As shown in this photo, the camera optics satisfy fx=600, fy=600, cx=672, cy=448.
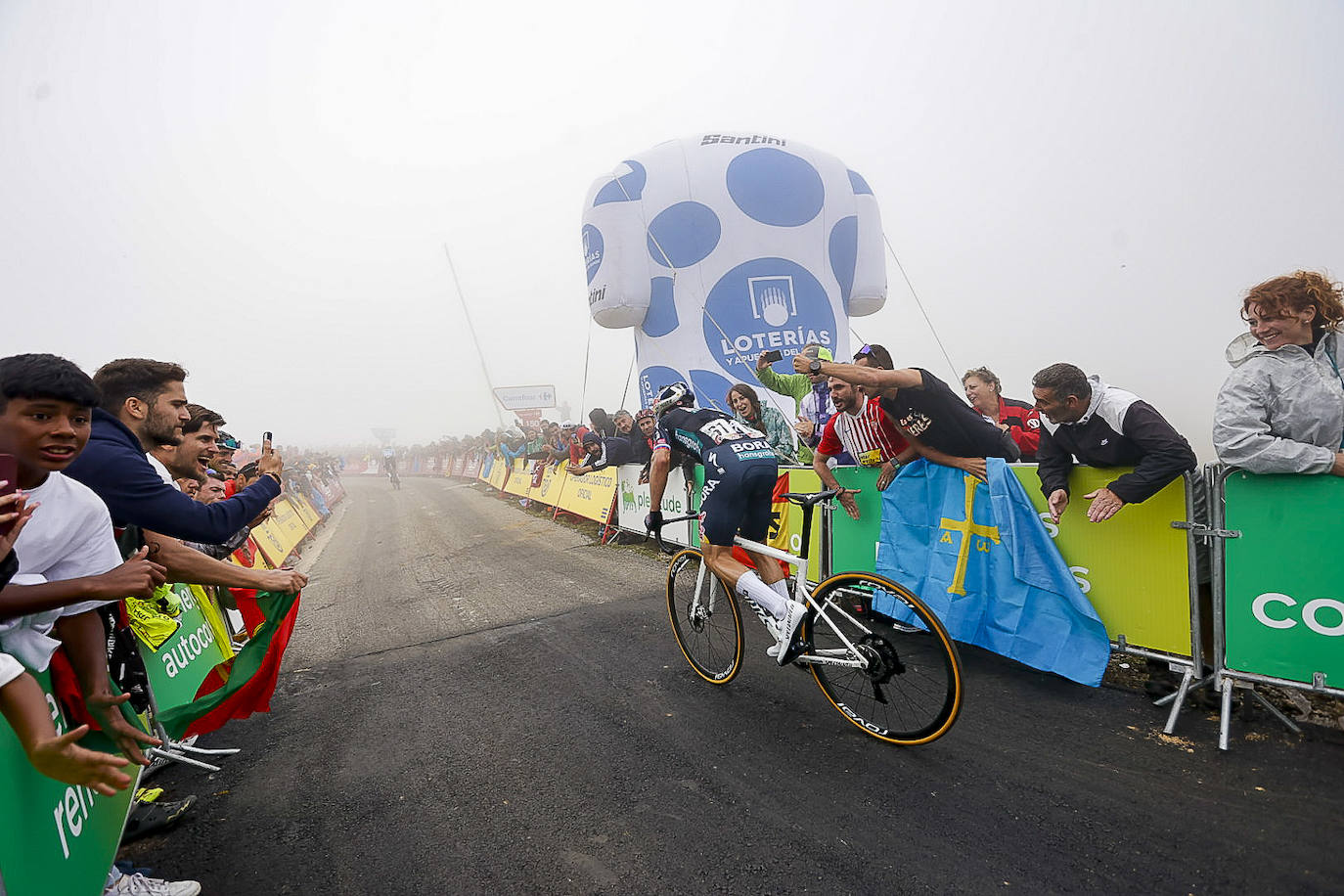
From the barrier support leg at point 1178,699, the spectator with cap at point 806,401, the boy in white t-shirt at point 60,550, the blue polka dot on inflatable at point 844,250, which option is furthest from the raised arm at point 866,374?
the blue polka dot on inflatable at point 844,250

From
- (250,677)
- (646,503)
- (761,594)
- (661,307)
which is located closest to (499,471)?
(661,307)

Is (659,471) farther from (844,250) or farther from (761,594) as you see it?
(844,250)

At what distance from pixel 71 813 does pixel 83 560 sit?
0.73m

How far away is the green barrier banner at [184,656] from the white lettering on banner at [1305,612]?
511cm

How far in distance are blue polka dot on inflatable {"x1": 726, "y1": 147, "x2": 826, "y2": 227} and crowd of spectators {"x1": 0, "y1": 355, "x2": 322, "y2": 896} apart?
943 centimetres

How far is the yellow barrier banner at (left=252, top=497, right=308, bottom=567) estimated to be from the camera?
886 centimetres

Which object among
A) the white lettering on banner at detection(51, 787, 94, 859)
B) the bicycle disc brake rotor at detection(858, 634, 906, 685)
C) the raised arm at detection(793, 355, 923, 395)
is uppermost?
the raised arm at detection(793, 355, 923, 395)

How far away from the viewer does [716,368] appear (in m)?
10.9

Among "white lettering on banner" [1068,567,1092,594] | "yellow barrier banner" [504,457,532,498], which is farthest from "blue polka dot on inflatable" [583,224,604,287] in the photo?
"white lettering on banner" [1068,567,1092,594]

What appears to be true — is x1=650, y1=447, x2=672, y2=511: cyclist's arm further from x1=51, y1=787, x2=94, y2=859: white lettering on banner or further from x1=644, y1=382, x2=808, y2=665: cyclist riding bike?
x1=51, y1=787, x2=94, y2=859: white lettering on banner

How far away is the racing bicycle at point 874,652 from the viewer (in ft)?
9.11

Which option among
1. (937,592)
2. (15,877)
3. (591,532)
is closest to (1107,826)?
(937,592)

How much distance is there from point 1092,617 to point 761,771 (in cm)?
216

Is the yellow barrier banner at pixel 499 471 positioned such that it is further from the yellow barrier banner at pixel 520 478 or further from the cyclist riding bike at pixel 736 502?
the cyclist riding bike at pixel 736 502
